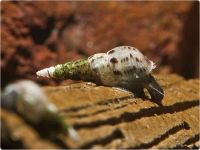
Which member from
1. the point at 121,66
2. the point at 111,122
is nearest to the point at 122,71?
the point at 121,66

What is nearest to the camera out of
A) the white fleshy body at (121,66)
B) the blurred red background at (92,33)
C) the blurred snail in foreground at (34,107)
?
the blurred snail in foreground at (34,107)

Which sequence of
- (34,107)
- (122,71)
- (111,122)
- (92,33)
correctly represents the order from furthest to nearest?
(92,33), (122,71), (111,122), (34,107)

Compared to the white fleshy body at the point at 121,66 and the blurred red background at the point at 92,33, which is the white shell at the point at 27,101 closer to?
the white fleshy body at the point at 121,66

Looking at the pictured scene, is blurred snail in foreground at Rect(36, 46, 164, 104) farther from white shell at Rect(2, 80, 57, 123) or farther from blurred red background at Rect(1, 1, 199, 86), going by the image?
blurred red background at Rect(1, 1, 199, 86)

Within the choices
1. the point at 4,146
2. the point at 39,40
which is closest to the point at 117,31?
the point at 39,40

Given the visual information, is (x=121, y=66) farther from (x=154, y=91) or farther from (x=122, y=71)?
(x=154, y=91)

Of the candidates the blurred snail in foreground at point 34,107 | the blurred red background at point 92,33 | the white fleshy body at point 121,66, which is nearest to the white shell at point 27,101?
the blurred snail in foreground at point 34,107
